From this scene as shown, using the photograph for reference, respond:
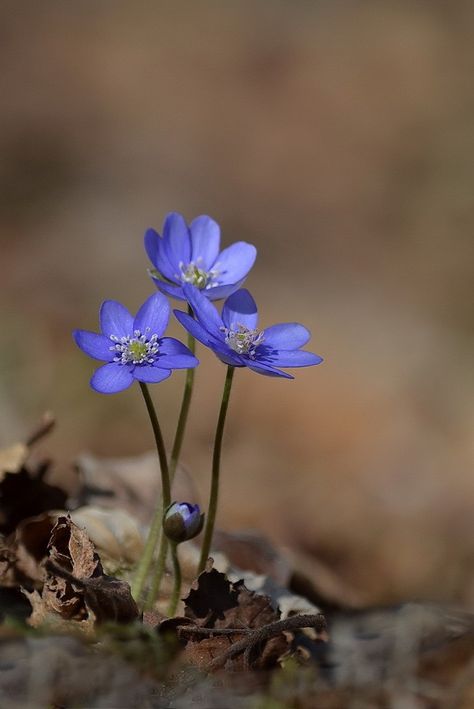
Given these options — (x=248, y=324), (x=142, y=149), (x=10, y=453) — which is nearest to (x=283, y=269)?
(x=142, y=149)

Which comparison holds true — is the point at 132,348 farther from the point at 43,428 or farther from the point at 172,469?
the point at 43,428

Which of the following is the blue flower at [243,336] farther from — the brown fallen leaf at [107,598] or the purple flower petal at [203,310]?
the brown fallen leaf at [107,598]

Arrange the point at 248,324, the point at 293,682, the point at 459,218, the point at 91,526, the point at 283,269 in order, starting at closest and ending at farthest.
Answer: the point at 293,682 < the point at 248,324 < the point at 91,526 < the point at 283,269 < the point at 459,218

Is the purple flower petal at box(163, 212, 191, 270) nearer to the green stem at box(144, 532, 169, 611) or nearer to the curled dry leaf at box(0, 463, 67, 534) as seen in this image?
the green stem at box(144, 532, 169, 611)

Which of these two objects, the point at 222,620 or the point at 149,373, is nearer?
→ the point at 149,373

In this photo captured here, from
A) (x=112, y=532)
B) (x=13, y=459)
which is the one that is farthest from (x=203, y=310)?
(x=13, y=459)

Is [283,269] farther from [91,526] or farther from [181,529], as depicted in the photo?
[181,529]
